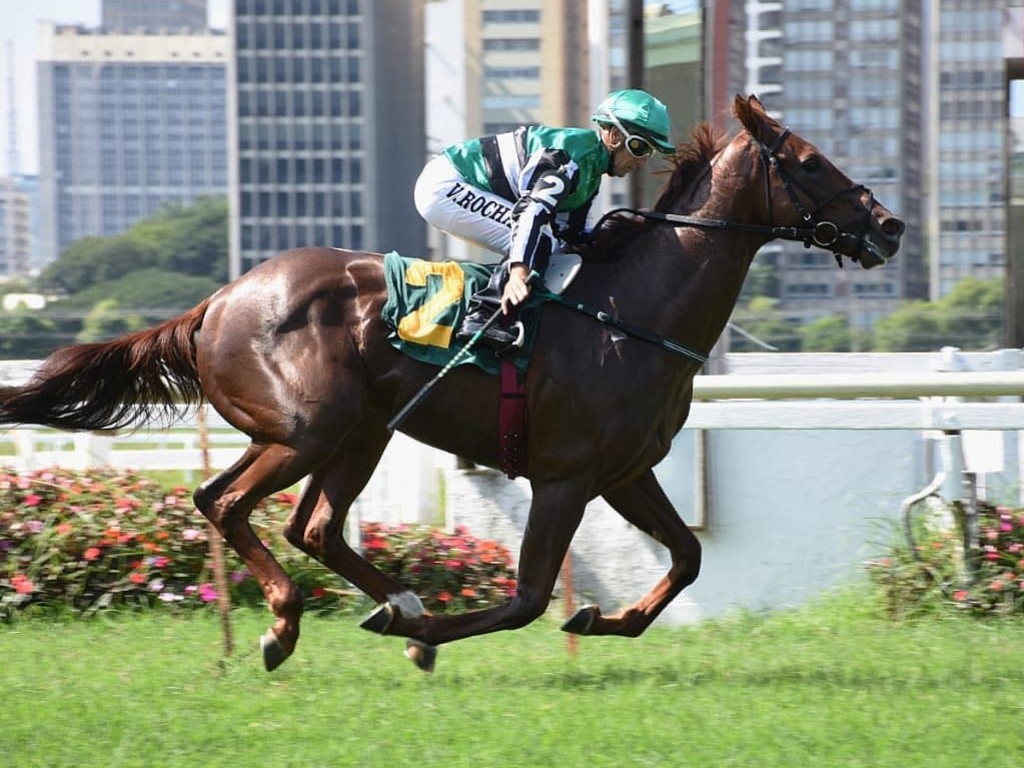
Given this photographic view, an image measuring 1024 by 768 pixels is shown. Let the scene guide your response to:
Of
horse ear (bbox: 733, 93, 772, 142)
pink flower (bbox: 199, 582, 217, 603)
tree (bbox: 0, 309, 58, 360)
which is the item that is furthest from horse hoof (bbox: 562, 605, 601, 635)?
tree (bbox: 0, 309, 58, 360)

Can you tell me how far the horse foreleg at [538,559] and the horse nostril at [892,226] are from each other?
1.38m

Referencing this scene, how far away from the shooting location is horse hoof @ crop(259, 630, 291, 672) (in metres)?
5.05

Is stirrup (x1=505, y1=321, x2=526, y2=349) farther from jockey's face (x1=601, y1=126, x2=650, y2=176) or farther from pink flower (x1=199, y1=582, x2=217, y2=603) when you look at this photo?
pink flower (x1=199, y1=582, x2=217, y2=603)

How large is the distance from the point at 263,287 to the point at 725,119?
3540mm

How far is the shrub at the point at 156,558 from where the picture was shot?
6.36 m

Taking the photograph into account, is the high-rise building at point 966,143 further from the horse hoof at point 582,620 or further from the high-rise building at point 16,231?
the high-rise building at point 16,231

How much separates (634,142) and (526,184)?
0.42m

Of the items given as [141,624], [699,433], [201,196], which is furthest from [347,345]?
[201,196]

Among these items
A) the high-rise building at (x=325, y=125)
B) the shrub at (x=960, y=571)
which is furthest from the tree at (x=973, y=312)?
the high-rise building at (x=325, y=125)

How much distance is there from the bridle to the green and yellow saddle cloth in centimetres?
77

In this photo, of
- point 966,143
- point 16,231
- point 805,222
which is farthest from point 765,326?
point 16,231

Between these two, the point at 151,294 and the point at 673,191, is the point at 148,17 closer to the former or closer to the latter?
the point at 151,294

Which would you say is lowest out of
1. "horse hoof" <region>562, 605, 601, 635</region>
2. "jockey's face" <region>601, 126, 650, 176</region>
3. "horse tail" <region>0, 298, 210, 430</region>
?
"horse hoof" <region>562, 605, 601, 635</region>

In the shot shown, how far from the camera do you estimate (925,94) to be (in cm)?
1052
